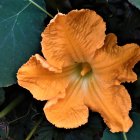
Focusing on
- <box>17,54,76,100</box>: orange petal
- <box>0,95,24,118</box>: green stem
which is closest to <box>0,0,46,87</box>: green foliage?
<box>17,54,76,100</box>: orange petal

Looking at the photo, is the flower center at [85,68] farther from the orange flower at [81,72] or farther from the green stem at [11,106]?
the green stem at [11,106]

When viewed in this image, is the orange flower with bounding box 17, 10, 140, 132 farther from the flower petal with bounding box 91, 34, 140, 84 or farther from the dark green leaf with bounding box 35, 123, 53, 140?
the dark green leaf with bounding box 35, 123, 53, 140

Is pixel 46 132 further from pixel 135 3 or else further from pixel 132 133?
pixel 135 3

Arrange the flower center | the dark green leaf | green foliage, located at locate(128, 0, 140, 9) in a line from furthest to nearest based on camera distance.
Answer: the dark green leaf → the flower center → green foliage, located at locate(128, 0, 140, 9)

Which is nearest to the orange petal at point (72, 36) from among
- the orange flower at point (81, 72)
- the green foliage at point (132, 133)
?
the orange flower at point (81, 72)

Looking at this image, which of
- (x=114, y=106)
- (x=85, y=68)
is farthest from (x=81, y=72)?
(x=114, y=106)

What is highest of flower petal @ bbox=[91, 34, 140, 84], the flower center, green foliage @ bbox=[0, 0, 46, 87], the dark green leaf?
green foliage @ bbox=[0, 0, 46, 87]
